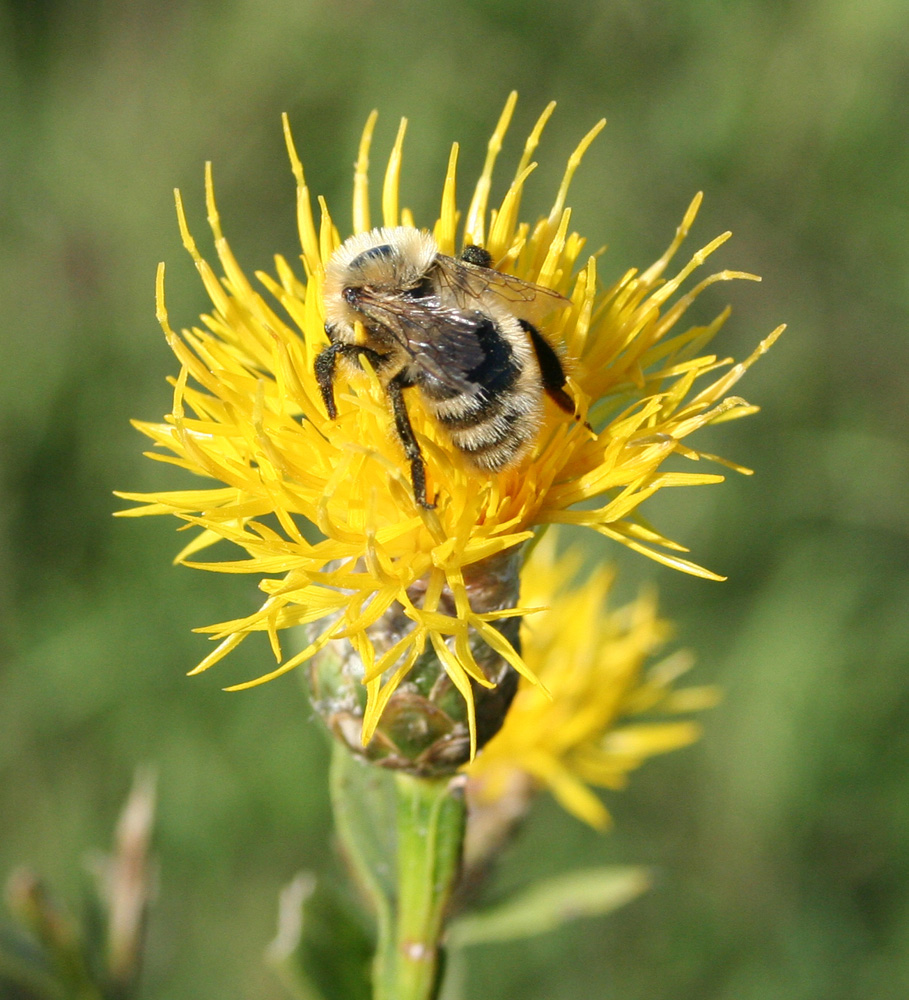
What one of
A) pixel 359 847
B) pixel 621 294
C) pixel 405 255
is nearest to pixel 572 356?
pixel 621 294

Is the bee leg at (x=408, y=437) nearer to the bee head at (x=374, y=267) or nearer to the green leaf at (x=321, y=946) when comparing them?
the bee head at (x=374, y=267)

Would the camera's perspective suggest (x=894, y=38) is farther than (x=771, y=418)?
No

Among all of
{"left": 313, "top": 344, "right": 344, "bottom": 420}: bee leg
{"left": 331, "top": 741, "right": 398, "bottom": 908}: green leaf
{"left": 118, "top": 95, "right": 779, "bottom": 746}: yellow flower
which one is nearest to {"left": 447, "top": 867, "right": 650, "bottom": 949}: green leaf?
{"left": 331, "top": 741, "right": 398, "bottom": 908}: green leaf

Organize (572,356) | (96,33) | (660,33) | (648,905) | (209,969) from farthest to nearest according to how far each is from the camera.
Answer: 1. (96,33)
2. (660,33)
3. (648,905)
4. (209,969)
5. (572,356)

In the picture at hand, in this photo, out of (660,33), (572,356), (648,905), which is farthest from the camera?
(660,33)

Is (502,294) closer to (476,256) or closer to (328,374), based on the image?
(476,256)

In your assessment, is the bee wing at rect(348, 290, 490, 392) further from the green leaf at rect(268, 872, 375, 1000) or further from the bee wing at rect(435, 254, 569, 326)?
the green leaf at rect(268, 872, 375, 1000)

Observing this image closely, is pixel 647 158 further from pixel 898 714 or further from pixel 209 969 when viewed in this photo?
pixel 209 969

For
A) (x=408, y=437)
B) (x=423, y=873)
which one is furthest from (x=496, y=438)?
(x=423, y=873)
